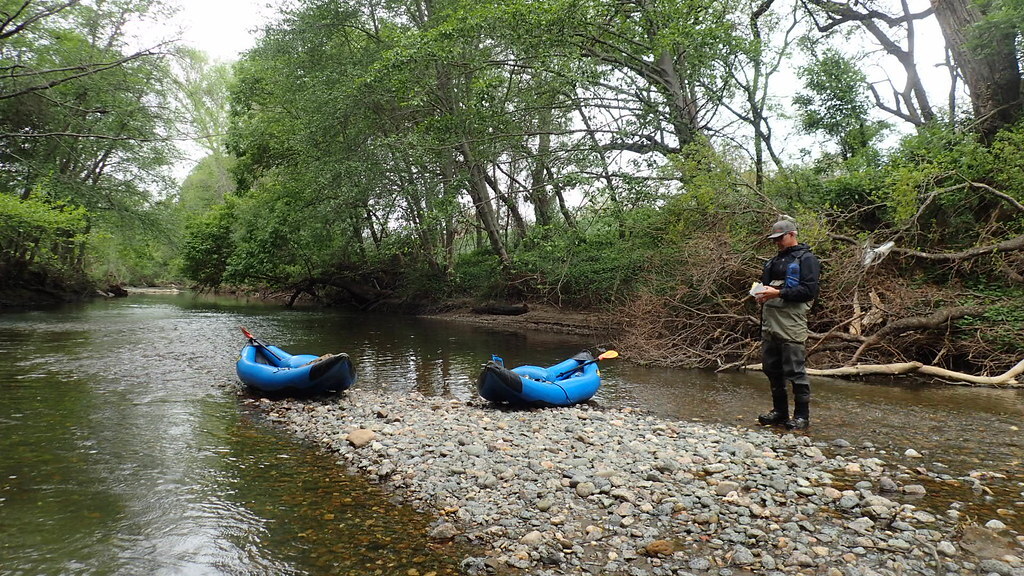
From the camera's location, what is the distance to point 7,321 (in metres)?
15.8

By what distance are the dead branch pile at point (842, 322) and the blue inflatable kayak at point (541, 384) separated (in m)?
3.24

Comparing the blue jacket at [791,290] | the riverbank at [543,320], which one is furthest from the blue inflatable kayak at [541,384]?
the riverbank at [543,320]

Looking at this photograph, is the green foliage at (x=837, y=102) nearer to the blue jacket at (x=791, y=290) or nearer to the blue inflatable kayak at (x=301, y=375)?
the blue jacket at (x=791, y=290)

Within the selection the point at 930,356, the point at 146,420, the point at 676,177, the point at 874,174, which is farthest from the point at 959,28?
the point at 146,420

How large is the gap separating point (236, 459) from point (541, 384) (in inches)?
133

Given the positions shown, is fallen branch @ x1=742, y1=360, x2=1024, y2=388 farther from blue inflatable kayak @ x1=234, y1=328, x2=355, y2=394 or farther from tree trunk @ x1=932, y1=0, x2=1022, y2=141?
blue inflatable kayak @ x1=234, y1=328, x2=355, y2=394

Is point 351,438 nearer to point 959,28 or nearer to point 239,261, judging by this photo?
point 959,28

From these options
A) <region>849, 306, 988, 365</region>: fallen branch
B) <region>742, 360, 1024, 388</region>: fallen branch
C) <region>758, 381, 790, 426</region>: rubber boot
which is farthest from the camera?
<region>849, 306, 988, 365</region>: fallen branch

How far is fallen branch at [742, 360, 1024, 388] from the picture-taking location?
7.08m

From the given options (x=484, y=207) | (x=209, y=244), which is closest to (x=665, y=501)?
(x=484, y=207)

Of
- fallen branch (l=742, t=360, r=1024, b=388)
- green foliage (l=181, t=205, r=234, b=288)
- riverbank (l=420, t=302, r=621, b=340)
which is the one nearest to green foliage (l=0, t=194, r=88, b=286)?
green foliage (l=181, t=205, r=234, b=288)

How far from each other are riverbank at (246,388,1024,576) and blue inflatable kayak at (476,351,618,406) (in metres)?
0.87

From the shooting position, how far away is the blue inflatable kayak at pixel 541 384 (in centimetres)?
652

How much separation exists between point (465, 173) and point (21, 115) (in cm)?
1410
